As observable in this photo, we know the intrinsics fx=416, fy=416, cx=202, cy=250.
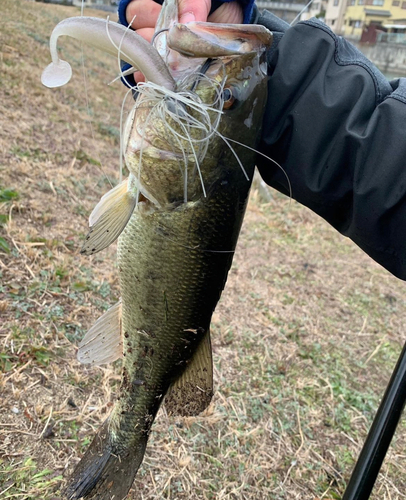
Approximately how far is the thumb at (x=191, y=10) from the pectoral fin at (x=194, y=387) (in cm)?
108

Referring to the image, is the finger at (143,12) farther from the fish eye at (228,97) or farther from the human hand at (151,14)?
the fish eye at (228,97)

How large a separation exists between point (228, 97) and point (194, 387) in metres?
1.09

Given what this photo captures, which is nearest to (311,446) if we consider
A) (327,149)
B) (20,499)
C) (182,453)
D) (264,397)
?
(264,397)

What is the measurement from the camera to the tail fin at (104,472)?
164cm

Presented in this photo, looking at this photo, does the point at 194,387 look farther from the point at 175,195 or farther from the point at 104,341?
the point at 175,195

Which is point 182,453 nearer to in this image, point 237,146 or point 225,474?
point 225,474

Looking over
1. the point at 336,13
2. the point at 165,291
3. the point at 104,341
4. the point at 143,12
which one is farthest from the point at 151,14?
the point at 336,13

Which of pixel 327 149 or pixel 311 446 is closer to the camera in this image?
pixel 327 149

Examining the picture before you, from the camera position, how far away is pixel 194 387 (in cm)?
166

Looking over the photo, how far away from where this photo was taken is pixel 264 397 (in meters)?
2.81

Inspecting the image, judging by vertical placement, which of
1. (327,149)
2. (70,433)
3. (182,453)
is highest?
(327,149)

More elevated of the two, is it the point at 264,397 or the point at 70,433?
Result: the point at 70,433

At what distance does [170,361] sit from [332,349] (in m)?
2.32

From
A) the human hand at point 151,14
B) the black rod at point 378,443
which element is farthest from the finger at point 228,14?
the black rod at point 378,443
